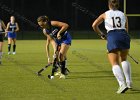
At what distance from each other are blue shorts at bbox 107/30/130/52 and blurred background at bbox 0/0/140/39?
32529mm

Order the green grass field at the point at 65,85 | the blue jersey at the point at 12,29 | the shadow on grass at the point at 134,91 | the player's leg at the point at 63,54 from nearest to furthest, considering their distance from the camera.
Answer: the green grass field at the point at 65,85 < the shadow on grass at the point at 134,91 < the player's leg at the point at 63,54 < the blue jersey at the point at 12,29

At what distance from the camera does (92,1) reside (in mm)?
43875

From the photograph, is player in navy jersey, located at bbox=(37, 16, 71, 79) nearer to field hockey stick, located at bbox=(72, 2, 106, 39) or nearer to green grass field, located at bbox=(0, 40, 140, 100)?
green grass field, located at bbox=(0, 40, 140, 100)

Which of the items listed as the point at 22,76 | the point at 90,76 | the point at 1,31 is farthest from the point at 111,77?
the point at 1,31

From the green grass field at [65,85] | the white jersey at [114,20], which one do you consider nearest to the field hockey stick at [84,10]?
the green grass field at [65,85]

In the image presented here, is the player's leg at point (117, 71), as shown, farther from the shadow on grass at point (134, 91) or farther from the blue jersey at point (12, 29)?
the blue jersey at point (12, 29)

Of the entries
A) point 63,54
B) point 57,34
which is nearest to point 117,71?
point 57,34

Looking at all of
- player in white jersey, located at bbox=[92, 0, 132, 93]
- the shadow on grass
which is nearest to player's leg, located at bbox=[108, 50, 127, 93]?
player in white jersey, located at bbox=[92, 0, 132, 93]

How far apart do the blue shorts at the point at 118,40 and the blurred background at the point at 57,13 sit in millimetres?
32529

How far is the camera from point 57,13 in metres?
44.3

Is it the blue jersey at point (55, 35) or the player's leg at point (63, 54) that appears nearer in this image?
the blue jersey at point (55, 35)

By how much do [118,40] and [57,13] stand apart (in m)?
34.2

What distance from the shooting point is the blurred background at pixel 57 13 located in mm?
43469

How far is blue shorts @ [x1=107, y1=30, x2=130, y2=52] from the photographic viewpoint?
10305mm
